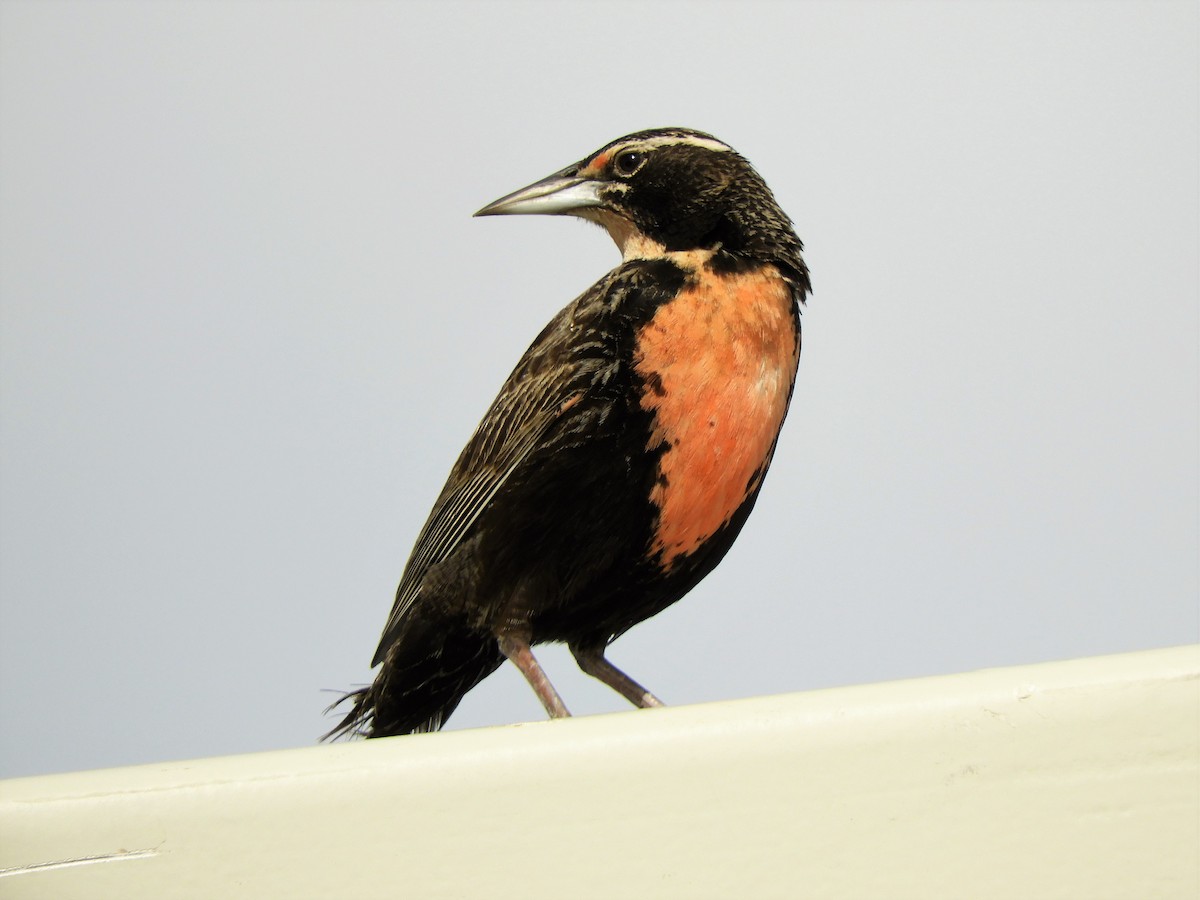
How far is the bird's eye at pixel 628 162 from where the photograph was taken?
2164mm

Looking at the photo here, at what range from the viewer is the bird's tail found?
2.01 m

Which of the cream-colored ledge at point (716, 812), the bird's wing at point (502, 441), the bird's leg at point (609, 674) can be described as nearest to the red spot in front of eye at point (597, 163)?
the bird's wing at point (502, 441)

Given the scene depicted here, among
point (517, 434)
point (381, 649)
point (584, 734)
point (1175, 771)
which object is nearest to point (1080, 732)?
point (1175, 771)

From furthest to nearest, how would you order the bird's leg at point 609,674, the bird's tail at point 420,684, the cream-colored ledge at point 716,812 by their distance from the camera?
the bird's leg at point 609,674 < the bird's tail at point 420,684 < the cream-colored ledge at point 716,812

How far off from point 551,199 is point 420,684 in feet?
2.97

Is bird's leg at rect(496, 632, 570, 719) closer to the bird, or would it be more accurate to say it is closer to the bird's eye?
the bird

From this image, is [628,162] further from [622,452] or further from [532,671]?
[532,671]

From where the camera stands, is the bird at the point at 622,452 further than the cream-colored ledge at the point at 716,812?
Yes

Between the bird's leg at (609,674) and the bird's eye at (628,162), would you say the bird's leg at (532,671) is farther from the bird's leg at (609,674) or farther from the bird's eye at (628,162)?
the bird's eye at (628,162)

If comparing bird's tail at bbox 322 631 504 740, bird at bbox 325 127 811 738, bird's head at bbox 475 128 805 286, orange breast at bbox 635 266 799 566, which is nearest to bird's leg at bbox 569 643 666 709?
bird at bbox 325 127 811 738

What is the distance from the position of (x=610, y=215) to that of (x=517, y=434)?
471mm

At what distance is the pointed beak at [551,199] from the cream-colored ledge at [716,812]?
3.92 feet

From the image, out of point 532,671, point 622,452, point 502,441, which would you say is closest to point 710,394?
point 622,452

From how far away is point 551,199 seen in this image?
7.22ft
